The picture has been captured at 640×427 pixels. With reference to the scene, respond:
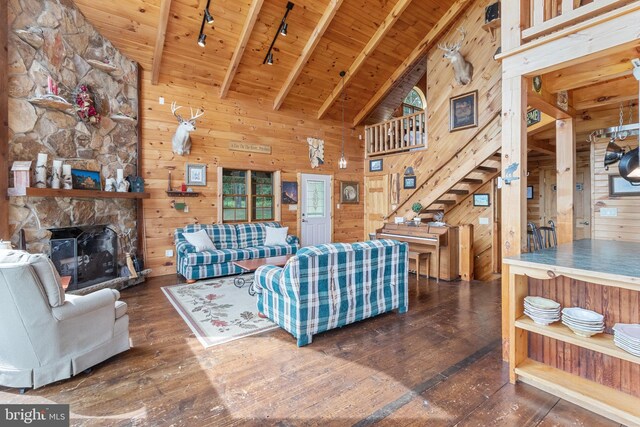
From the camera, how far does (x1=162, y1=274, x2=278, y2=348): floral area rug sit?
121 inches

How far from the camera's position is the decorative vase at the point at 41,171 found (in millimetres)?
3691

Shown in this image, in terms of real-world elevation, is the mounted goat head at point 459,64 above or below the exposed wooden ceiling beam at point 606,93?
above

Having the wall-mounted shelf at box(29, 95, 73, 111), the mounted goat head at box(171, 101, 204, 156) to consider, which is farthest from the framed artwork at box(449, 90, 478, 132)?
the wall-mounted shelf at box(29, 95, 73, 111)

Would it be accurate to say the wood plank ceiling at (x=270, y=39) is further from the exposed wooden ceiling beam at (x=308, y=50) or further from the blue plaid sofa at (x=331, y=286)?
the blue plaid sofa at (x=331, y=286)

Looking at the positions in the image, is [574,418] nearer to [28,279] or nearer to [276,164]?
[28,279]

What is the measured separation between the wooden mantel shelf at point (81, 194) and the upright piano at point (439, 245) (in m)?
4.70

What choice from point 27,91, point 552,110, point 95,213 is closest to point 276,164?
point 95,213

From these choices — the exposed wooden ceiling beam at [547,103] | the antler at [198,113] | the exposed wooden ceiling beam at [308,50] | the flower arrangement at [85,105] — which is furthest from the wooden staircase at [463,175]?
the flower arrangement at [85,105]

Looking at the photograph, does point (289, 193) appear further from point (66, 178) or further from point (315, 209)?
point (66, 178)

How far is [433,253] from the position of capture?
5434 millimetres

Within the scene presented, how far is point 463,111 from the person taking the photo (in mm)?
5957

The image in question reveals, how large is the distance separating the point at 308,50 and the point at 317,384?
5.54m

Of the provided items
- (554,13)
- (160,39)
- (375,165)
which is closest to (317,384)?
(554,13)

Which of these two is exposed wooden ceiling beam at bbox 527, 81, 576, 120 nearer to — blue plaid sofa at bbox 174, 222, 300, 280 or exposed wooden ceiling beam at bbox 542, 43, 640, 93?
exposed wooden ceiling beam at bbox 542, 43, 640, 93
